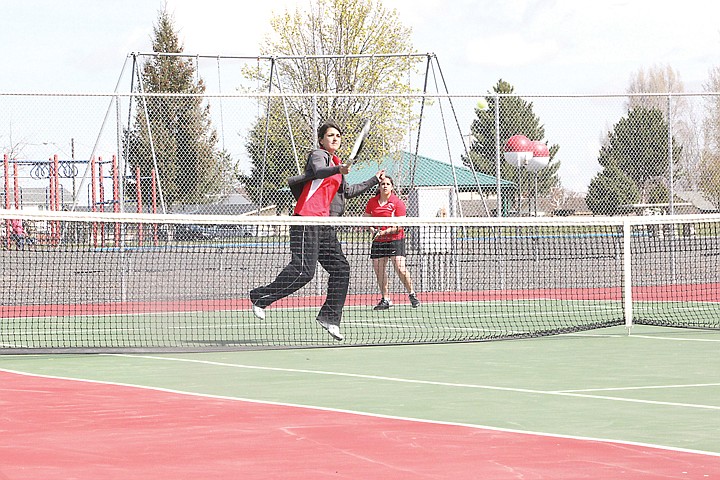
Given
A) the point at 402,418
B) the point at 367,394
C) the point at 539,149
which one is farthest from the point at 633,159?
the point at 402,418

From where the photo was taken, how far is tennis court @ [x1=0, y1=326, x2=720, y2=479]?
16.8 feet

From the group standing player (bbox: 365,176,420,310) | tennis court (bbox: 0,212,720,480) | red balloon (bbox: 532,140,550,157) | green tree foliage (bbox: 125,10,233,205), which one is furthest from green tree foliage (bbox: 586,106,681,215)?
green tree foliage (bbox: 125,10,233,205)

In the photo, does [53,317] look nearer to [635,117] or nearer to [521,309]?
[521,309]

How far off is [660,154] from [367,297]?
13.9 ft

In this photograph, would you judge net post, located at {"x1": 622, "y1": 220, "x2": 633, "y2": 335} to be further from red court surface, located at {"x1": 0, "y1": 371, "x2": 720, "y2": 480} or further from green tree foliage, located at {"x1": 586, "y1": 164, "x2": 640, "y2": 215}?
green tree foliage, located at {"x1": 586, "y1": 164, "x2": 640, "y2": 215}

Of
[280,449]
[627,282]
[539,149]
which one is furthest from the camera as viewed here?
[539,149]

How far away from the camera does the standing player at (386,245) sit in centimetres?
1367

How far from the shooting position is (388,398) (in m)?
7.12

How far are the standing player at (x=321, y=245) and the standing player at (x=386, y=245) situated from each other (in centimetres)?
288

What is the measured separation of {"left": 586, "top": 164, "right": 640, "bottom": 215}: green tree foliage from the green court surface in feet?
19.2

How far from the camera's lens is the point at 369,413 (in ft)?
21.4

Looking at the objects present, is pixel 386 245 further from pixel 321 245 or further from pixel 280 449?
pixel 280 449

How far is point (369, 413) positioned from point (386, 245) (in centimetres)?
745

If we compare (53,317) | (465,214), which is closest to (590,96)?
(465,214)
